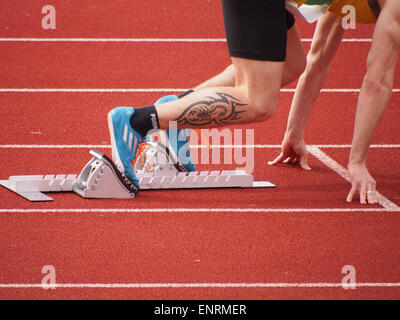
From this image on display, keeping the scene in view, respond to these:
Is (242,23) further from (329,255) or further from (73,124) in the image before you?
(73,124)

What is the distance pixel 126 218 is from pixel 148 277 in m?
0.64

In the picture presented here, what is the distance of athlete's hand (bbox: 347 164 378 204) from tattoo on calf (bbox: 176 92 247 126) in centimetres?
68

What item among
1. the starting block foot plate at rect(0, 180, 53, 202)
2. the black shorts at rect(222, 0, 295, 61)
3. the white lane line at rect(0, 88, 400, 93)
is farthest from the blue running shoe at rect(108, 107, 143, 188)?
the white lane line at rect(0, 88, 400, 93)

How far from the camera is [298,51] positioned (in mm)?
4254

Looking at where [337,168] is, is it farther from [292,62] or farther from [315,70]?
[292,62]

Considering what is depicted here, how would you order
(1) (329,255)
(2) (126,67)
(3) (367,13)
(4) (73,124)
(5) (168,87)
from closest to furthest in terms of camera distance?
(1) (329,255), (3) (367,13), (4) (73,124), (5) (168,87), (2) (126,67)

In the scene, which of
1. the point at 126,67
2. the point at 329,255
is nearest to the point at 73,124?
the point at 126,67

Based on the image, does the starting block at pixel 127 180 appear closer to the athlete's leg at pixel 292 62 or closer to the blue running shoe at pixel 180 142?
the blue running shoe at pixel 180 142

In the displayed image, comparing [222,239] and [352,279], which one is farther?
[222,239]

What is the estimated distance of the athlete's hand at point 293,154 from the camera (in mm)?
4555

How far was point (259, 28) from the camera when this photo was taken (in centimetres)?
378

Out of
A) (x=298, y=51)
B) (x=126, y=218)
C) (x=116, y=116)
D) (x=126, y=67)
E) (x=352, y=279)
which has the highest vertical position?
(x=126, y=67)

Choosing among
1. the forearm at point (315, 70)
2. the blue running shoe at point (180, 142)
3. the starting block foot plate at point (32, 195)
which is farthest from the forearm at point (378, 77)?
the starting block foot plate at point (32, 195)

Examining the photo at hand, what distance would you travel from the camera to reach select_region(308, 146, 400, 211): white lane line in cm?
408
